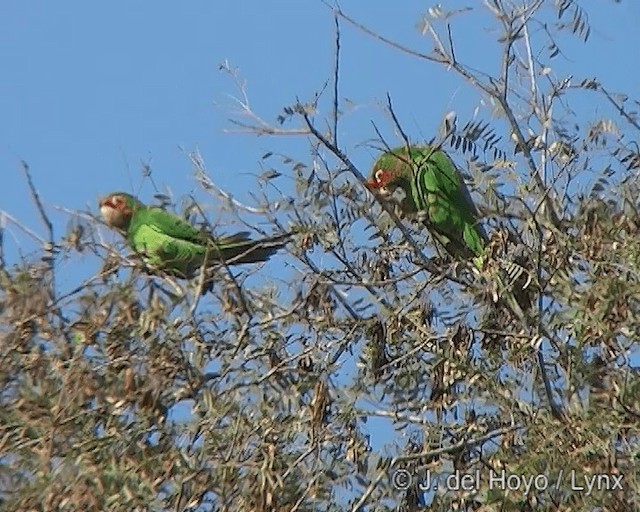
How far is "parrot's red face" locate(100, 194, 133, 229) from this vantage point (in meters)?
4.98

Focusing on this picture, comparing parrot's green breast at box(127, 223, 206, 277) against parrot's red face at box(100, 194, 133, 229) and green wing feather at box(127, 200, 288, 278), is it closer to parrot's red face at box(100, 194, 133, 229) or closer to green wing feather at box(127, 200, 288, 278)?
green wing feather at box(127, 200, 288, 278)

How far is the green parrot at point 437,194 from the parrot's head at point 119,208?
0.87 metres

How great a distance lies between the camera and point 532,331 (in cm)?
390

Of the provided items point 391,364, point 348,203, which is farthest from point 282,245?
point 391,364

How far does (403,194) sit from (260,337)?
0.94 meters

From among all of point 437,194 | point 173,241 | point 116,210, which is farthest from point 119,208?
point 437,194

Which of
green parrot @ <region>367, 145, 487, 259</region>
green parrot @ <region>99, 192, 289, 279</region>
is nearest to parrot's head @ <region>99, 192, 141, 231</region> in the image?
green parrot @ <region>99, 192, 289, 279</region>

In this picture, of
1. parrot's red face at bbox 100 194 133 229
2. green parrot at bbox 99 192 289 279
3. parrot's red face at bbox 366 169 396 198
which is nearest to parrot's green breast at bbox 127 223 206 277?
green parrot at bbox 99 192 289 279

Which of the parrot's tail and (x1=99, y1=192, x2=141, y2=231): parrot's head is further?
(x1=99, y1=192, x2=141, y2=231): parrot's head

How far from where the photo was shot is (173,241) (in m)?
4.69

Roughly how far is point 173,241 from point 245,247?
1.67 ft

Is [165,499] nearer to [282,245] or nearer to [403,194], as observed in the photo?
[282,245]

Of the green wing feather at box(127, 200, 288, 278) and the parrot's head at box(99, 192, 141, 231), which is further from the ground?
the parrot's head at box(99, 192, 141, 231)

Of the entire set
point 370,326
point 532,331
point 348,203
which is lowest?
point 532,331
